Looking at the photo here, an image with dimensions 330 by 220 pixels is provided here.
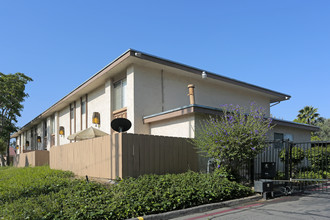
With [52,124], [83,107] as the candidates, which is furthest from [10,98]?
[83,107]

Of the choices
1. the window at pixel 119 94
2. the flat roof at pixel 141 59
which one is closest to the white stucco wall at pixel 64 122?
the flat roof at pixel 141 59

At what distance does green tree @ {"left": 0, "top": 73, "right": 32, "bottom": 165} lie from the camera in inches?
1069

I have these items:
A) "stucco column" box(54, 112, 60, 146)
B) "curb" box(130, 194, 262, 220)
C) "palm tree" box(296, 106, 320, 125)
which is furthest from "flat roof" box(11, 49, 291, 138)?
"palm tree" box(296, 106, 320, 125)

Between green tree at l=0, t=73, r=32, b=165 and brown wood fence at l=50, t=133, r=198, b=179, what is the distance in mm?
20412

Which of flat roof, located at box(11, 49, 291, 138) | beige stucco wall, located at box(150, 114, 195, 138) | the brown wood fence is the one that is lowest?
the brown wood fence

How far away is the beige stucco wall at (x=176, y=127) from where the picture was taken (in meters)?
10.8

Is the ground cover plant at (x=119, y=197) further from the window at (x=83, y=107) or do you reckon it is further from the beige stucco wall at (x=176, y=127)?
the window at (x=83, y=107)

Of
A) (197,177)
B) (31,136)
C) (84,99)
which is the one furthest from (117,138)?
(31,136)

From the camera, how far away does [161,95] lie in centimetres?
1330

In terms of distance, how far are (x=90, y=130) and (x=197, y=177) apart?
6.54m

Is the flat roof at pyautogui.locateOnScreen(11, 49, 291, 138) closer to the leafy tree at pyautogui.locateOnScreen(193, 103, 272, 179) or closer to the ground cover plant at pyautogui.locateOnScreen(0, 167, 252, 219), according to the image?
the leafy tree at pyautogui.locateOnScreen(193, 103, 272, 179)

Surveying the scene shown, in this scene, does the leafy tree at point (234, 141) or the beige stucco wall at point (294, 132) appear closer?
the leafy tree at point (234, 141)

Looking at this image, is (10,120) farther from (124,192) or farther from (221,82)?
(124,192)

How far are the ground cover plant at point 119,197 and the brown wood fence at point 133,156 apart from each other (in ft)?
2.03
